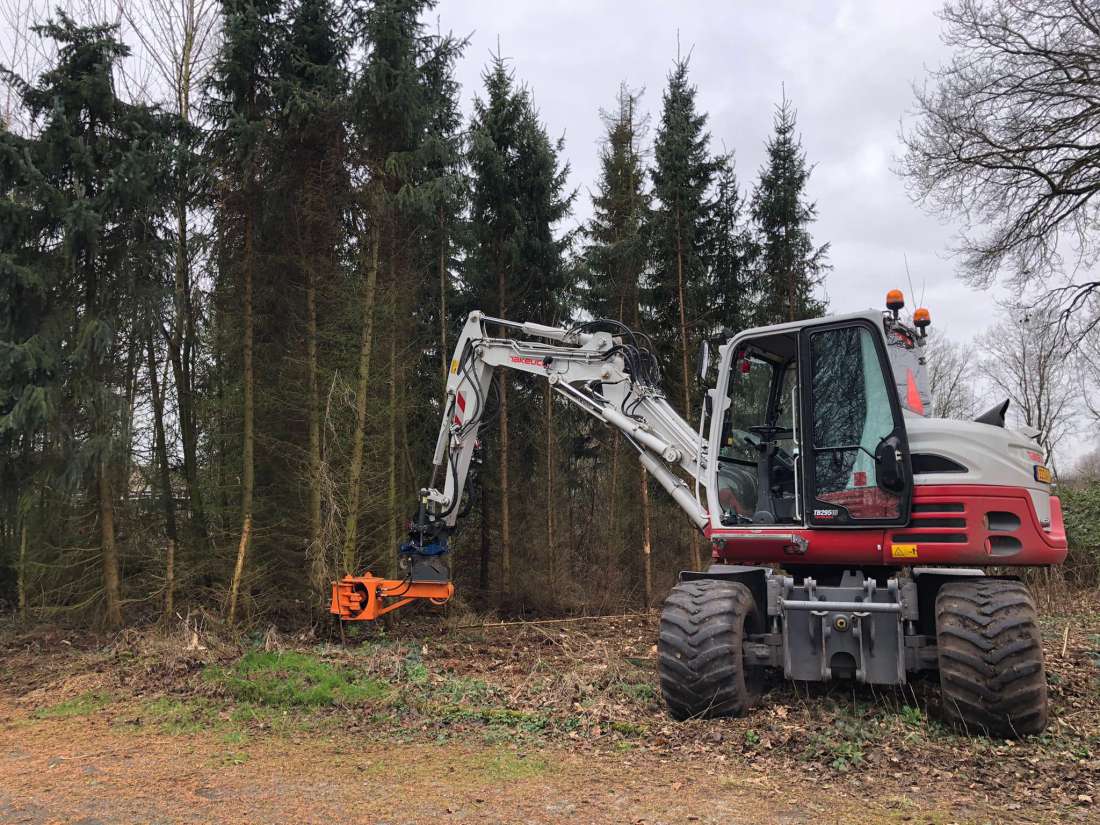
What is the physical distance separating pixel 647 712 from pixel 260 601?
6719mm

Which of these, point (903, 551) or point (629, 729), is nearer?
point (903, 551)

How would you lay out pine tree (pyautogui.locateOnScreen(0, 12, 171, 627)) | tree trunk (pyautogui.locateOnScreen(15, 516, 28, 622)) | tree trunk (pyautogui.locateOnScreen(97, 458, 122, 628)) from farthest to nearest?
tree trunk (pyautogui.locateOnScreen(15, 516, 28, 622)) < tree trunk (pyautogui.locateOnScreen(97, 458, 122, 628)) < pine tree (pyautogui.locateOnScreen(0, 12, 171, 627))

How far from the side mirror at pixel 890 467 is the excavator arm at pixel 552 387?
2033 millimetres

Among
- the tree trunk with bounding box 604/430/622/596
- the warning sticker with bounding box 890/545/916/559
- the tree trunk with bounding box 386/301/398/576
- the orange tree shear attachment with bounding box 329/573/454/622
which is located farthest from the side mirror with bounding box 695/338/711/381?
the tree trunk with bounding box 604/430/622/596

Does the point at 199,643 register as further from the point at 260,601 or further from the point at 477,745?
the point at 477,745

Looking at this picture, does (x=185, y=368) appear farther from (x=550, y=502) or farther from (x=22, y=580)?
(x=550, y=502)

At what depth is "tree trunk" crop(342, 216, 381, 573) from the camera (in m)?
10.7

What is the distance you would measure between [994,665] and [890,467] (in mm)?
1524

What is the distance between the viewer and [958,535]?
566 cm

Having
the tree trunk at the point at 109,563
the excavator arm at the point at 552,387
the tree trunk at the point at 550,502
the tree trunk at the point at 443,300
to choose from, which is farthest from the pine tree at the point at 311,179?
the tree trunk at the point at 550,502

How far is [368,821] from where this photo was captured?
430 centimetres

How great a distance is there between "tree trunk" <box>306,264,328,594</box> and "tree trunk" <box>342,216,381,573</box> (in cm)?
38

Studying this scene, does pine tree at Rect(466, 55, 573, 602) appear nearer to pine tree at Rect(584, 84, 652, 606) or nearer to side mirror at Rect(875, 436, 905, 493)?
pine tree at Rect(584, 84, 652, 606)

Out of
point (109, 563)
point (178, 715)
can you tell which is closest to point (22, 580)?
point (109, 563)
